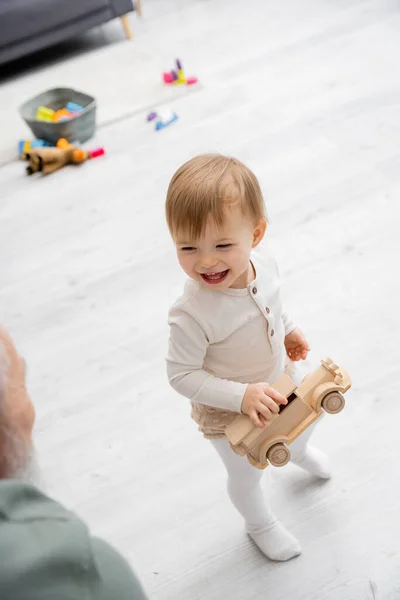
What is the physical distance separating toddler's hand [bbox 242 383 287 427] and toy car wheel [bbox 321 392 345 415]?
0.06 metres

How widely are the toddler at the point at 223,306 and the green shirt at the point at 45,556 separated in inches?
15.3

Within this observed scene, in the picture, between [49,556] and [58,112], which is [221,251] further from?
[58,112]

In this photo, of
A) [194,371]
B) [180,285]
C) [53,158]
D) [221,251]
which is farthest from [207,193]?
[53,158]

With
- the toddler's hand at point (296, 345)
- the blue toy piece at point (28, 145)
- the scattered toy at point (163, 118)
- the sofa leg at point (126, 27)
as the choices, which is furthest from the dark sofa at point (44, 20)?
the toddler's hand at point (296, 345)

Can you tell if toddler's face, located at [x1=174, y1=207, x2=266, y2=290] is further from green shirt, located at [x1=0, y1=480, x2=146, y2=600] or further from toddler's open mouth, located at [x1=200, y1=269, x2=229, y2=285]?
green shirt, located at [x1=0, y1=480, x2=146, y2=600]

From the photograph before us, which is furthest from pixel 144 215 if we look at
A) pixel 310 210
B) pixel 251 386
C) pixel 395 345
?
pixel 251 386

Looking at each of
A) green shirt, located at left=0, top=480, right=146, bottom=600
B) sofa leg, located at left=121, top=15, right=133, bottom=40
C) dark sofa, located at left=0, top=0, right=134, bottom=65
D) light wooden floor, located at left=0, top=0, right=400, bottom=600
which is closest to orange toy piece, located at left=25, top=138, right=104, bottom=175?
light wooden floor, located at left=0, top=0, right=400, bottom=600

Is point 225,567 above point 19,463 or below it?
below

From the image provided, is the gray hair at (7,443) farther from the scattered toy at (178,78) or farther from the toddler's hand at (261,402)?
the scattered toy at (178,78)

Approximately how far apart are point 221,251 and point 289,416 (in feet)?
0.81

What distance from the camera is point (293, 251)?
186 cm

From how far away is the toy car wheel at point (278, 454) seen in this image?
968 millimetres

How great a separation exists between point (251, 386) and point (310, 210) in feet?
3.67

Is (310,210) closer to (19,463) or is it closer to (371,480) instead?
(371,480)
